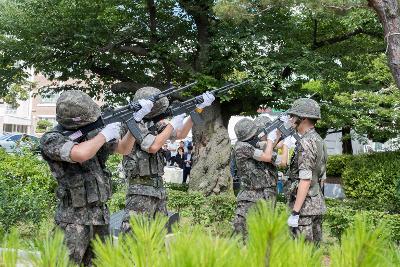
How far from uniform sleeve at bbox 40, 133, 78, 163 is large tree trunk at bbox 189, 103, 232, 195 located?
9050 millimetres

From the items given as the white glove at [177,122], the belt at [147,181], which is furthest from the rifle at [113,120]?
the belt at [147,181]

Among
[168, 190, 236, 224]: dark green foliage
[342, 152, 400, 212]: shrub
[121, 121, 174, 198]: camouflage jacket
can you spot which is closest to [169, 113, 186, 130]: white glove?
[121, 121, 174, 198]: camouflage jacket

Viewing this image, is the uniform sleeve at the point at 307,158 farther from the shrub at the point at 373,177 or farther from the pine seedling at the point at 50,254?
the shrub at the point at 373,177

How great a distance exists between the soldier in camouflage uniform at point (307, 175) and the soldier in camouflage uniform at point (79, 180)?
1846 millimetres

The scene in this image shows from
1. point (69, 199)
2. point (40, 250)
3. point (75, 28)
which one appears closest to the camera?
point (40, 250)

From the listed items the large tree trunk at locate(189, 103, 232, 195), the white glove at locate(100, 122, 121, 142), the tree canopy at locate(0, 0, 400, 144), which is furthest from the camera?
the large tree trunk at locate(189, 103, 232, 195)

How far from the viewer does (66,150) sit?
3705mm

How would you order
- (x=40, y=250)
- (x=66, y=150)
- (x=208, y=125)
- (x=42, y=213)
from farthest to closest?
(x=208, y=125) < (x=42, y=213) < (x=66, y=150) < (x=40, y=250)

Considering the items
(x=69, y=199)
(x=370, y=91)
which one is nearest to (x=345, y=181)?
(x=370, y=91)

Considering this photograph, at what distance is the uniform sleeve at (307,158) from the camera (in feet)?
16.6

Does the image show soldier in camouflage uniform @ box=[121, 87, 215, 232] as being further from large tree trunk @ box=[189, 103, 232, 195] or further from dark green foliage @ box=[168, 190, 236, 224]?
large tree trunk @ box=[189, 103, 232, 195]

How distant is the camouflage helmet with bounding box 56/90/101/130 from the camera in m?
3.99

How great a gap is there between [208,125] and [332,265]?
1196 centimetres

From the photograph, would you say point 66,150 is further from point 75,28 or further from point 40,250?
point 75,28
